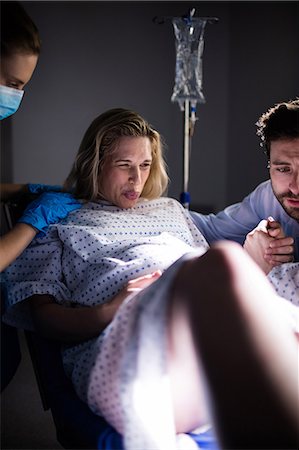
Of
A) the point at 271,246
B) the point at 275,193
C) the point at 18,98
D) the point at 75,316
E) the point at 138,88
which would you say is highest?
the point at 138,88

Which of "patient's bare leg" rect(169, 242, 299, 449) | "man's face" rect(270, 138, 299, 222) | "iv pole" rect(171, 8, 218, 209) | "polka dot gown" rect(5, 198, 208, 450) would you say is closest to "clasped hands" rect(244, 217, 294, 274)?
"man's face" rect(270, 138, 299, 222)

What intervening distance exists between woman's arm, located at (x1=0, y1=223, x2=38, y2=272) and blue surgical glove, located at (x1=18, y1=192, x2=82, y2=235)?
2cm

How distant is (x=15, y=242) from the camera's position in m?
1.26

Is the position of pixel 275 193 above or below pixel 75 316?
above

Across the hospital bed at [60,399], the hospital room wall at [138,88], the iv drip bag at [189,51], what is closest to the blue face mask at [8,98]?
the hospital bed at [60,399]

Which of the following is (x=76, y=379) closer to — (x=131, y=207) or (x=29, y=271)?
(x=29, y=271)

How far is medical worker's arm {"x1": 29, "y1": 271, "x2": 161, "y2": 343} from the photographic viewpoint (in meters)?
1.08

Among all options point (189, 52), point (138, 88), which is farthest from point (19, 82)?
point (138, 88)

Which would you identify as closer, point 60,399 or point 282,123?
point 60,399

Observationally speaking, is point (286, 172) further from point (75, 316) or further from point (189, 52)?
point (189, 52)

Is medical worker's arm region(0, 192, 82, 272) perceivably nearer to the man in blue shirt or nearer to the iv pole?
the man in blue shirt

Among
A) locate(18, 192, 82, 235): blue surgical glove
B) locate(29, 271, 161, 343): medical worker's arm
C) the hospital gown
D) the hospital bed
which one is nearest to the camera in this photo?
the hospital gown

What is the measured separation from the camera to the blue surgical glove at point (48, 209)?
1.33m

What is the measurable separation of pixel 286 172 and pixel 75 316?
0.67 m
